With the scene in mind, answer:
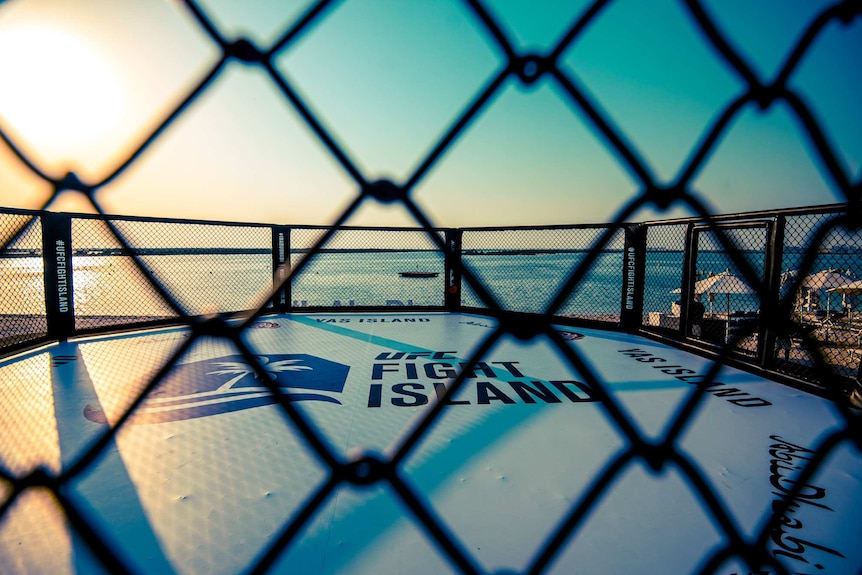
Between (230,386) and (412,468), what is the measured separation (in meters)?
1.56

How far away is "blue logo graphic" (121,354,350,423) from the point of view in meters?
2.29

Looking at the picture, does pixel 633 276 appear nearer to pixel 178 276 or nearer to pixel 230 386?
pixel 230 386

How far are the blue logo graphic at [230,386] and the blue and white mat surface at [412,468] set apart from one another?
0.02 meters

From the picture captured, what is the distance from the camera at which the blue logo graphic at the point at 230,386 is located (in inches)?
90.2

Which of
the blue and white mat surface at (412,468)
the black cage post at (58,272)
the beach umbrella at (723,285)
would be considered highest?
the black cage post at (58,272)

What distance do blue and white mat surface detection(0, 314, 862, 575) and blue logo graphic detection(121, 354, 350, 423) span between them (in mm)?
18

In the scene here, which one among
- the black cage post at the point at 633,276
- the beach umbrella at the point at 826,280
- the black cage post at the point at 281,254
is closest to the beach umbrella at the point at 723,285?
the black cage post at the point at 633,276

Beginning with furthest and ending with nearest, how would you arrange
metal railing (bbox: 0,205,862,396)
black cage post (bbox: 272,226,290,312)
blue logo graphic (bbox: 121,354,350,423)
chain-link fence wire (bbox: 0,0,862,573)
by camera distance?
black cage post (bbox: 272,226,290,312) → blue logo graphic (bbox: 121,354,350,423) → metal railing (bbox: 0,205,862,396) → chain-link fence wire (bbox: 0,0,862,573)

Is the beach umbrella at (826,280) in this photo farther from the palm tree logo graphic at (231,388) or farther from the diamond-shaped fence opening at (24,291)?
the diamond-shaped fence opening at (24,291)

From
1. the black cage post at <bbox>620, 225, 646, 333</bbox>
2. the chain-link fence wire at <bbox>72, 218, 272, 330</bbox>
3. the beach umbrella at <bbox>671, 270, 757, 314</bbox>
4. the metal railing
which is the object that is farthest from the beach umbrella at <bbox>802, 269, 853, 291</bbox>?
the chain-link fence wire at <bbox>72, 218, 272, 330</bbox>

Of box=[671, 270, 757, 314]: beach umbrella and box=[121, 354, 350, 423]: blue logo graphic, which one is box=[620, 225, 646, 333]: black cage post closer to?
box=[671, 270, 757, 314]: beach umbrella

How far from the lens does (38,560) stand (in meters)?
1.19

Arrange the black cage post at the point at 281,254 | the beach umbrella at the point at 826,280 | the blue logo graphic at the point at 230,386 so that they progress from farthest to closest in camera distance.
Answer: the black cage post at the point at 281,254, the beach umbrella at the point at 826,280, the blue logo graphic at the point at 230,386

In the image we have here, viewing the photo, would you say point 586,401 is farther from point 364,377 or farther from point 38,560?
point 38,560
